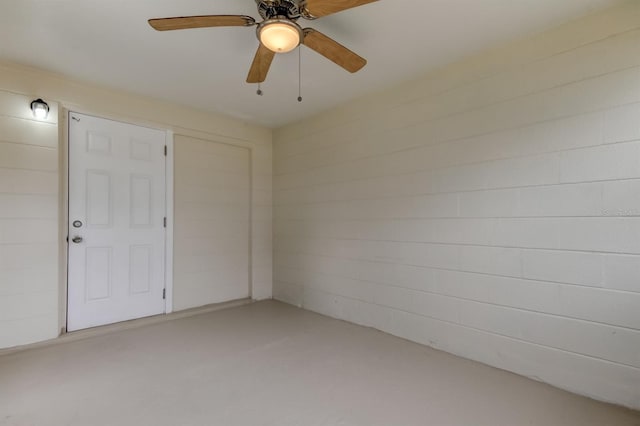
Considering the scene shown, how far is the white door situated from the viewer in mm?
2998

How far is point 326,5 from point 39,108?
2.88 metres

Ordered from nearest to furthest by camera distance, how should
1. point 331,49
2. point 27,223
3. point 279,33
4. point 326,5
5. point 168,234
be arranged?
1. point 326,5
2. point 279,33
3. point 331,49
4. point 27,223
5. point 168,234

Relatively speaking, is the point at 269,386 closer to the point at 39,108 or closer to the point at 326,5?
the point at 326,5

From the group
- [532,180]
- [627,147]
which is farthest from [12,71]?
[627,147]

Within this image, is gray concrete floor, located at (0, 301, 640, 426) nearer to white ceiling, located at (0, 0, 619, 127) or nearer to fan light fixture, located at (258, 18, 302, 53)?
fan light fixture, located at (258, 18, 302, 53)

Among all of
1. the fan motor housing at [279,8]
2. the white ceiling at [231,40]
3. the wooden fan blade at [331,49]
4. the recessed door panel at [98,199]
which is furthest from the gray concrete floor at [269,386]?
the white ceiling at [231,40]

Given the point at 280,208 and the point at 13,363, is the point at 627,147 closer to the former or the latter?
the point at 280,208

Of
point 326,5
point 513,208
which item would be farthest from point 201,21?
point 513,208

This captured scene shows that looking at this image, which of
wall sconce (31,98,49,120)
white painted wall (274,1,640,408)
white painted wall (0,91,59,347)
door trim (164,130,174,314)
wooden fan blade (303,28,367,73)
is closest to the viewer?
wooden fan blade (303,28,367,73)

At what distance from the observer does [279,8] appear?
165 centimetres

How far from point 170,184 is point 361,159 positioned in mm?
2323

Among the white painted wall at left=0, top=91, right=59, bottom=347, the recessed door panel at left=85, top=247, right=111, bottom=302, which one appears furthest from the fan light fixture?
the recessed door panel at left=85, top=247, right=111, bottom=302

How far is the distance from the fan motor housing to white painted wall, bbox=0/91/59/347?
2.54m

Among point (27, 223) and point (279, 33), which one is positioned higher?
point (279, 33)
